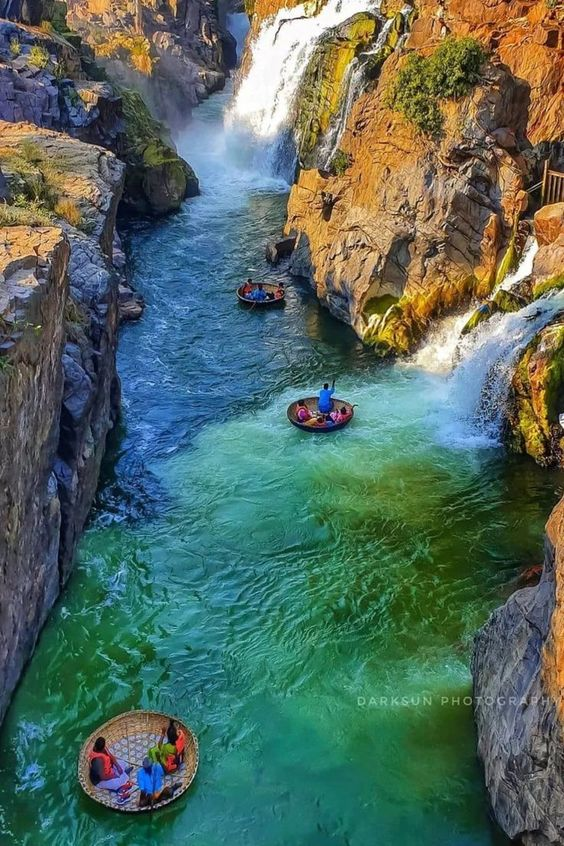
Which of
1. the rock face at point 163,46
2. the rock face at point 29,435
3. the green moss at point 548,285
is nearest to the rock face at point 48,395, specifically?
the rock face at point 29,435

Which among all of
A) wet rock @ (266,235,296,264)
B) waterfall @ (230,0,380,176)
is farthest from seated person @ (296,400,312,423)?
waterfall @ (230,0,380,176)

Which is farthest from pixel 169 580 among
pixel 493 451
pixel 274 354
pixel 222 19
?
pixel 222 19

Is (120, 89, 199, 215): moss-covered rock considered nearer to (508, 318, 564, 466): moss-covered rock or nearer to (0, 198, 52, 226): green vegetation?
(0, 198, 52, 226): green vegetation

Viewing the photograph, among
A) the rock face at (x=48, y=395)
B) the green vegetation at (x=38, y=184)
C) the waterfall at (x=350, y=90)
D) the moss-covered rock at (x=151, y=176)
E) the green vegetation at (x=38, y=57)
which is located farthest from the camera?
the moss-covered rock at (x=151, y=176)

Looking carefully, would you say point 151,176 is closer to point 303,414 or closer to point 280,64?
point 280,64

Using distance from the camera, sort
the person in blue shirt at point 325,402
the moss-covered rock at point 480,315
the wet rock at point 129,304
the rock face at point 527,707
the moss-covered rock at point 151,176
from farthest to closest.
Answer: the moss-covered rock at point 151,176, the wet rock at point 129,304, the moss-covered rock at point 480,315, the person in blue shirt at point 325,402, the rock face at point 527,707

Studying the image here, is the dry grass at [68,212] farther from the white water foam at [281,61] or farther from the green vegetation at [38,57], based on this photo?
the white water foam at [281,61]
